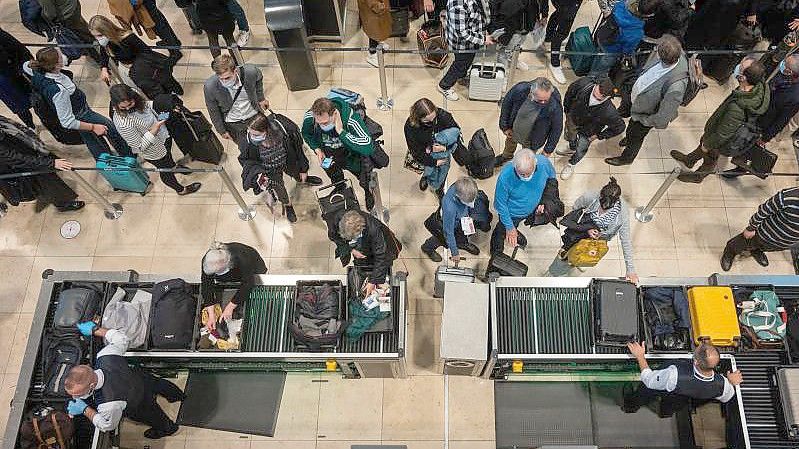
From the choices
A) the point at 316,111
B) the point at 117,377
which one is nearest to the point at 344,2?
the point at 316,111

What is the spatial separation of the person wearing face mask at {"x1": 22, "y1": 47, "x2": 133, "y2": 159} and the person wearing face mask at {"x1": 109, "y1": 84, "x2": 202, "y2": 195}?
73cm

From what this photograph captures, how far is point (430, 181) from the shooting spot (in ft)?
22.9

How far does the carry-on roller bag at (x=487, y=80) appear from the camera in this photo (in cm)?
777

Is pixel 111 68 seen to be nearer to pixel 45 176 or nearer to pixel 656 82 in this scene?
pixel 45 176

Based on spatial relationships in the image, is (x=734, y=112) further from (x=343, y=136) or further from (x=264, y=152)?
(x=264, y=152)

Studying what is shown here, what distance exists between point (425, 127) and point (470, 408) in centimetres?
306

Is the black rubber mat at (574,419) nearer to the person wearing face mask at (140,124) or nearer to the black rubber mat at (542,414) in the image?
the black rubber mat at (542,414)

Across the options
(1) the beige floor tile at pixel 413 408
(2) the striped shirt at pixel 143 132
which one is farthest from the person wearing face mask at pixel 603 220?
(2) the striped shirt at pixel 143 132

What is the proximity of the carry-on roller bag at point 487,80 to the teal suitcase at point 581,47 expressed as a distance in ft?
3.73

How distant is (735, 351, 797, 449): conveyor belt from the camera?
5.25 m

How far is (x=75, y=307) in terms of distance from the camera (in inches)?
223

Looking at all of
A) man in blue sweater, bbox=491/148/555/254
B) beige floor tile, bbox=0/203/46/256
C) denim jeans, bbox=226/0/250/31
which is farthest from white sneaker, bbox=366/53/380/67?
beige floor tile, bbox=0/203/46/256

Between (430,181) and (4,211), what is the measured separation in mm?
5593

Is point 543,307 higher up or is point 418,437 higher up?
point 543,307
